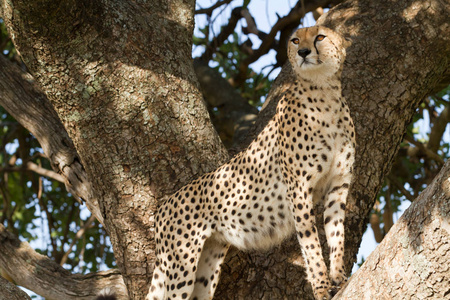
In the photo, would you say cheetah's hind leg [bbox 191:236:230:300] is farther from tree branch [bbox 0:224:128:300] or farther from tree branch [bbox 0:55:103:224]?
tree branch [bbox 0:55:103:224]

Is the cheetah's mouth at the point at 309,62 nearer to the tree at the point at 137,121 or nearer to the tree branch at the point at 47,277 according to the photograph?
the tree at the point at 137,121

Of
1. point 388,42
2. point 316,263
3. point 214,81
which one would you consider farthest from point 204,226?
point 214,81

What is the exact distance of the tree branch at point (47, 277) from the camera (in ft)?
14.0

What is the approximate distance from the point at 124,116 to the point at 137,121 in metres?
0.09

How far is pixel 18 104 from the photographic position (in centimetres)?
455

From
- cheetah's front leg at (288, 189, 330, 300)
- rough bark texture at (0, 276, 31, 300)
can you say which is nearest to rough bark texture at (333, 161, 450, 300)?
cheetah's front leg at (288, 189, 330, 300)

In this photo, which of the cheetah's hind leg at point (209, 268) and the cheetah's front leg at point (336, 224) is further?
the cheetah's hind leg at point (209, 268)

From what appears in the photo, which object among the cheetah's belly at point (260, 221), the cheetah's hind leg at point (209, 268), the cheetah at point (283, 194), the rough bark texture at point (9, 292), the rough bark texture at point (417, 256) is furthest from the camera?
the cheetah's hind leg at point (209, 268)

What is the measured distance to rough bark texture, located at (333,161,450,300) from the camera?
226cm

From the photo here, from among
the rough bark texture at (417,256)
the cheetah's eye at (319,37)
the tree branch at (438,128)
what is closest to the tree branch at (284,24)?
the tree branch at (438,128)

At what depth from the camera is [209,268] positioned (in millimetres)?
3754

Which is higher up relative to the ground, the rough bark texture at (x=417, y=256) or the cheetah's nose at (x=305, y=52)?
the cheetah's nose at (x=305, y=52)

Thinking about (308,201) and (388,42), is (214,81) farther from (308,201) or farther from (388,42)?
(308,201)

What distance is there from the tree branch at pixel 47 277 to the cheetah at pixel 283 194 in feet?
2.31
